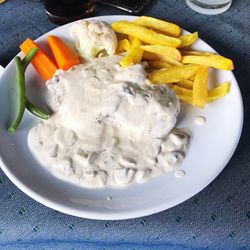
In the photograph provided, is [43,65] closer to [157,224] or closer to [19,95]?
[19,95]

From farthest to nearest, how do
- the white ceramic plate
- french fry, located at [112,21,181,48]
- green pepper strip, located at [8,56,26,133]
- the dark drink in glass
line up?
the dark drink in glass, french fry, located at [112,21,181,48], green pepper strip, located at [8,56,26,133], the white ceramic plate

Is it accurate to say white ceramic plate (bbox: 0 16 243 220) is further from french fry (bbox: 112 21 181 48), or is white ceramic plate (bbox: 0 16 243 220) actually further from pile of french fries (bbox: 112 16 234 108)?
french fry (bbox: 112 21 181 48)

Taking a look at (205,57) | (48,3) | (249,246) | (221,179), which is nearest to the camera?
(249,246)

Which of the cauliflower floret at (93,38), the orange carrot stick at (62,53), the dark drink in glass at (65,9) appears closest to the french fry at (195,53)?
the cauliflower floret at (93,38)

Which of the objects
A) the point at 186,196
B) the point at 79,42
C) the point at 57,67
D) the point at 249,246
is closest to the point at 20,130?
the point at 57,67

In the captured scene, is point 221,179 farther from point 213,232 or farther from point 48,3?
point 48,3

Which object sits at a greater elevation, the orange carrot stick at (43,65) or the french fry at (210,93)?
the orange carrot stick at (43,65)

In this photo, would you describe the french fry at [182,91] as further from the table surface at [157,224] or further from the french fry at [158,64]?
the table surface at [157,224]

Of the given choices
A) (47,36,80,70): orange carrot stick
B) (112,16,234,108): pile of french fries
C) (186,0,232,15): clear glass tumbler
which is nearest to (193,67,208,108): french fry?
(112,16,234,108): pile of french fries
